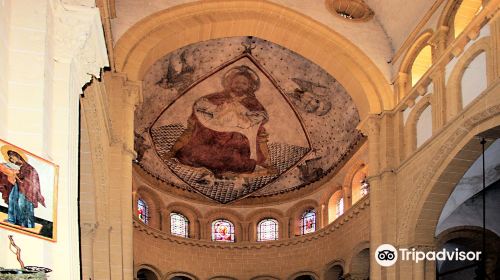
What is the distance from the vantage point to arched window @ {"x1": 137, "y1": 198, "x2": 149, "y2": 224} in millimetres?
25998

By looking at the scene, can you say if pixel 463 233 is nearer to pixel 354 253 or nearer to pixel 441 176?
pixel 354 253

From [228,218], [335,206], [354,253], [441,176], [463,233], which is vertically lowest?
[354,253]

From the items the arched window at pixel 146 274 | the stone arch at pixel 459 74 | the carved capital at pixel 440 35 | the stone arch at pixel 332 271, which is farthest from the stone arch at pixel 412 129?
the arched window at pixel 146 274

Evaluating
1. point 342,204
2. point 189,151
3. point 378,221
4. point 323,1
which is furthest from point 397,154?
point 189,151

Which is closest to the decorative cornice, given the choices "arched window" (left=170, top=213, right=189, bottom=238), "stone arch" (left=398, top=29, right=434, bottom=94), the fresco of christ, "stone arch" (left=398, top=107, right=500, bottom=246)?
"arched window" (left=170, top=213, right=189, bottom=238)

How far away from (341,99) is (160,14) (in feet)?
25.6

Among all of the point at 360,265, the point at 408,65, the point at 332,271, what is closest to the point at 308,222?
the point at 332,271

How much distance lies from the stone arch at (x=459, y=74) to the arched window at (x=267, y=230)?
12.8 metres

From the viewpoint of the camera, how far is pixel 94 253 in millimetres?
16500

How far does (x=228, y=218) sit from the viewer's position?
28.5 m

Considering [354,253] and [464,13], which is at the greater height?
[464,13]

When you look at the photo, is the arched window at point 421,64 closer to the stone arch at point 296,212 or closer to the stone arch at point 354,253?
the stone arch at point 354,253

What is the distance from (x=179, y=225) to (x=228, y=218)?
188cm

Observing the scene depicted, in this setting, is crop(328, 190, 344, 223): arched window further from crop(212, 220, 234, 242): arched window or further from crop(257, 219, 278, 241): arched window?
crop(212, 220, 234, 242): arched window
